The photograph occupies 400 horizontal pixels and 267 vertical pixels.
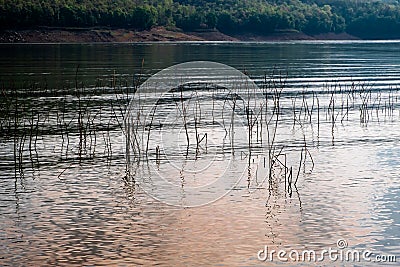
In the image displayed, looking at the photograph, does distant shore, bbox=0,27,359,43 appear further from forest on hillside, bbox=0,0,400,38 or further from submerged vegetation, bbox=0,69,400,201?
submerged vegetation, bbox=0,69,400,201

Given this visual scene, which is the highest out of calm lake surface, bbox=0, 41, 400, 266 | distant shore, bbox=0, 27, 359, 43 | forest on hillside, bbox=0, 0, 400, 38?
forest on hillside, bbox=0, 0, 400, 38

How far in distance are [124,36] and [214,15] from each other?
22.6 meters

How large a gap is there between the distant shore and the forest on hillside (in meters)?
1.70

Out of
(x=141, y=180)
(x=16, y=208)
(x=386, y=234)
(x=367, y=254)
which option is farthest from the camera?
(x=141, y=180)

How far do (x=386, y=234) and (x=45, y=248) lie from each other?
5.91 metres

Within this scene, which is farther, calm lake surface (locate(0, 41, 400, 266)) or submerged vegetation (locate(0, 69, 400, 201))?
submerged vegetation (locate(0, 69, 400, 201))

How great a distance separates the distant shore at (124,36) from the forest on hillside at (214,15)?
1.70 m

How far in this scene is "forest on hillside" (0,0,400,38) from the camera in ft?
400

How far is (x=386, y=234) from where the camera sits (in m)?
13.9

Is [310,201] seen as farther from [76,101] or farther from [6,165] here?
[76,101]

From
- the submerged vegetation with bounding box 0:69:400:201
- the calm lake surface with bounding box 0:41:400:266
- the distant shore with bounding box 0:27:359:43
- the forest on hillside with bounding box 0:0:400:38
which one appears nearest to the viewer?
the calm lake surface with bounding box 0:41:400:266

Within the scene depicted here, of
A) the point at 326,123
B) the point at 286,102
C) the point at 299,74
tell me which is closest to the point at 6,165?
the point at 326,123

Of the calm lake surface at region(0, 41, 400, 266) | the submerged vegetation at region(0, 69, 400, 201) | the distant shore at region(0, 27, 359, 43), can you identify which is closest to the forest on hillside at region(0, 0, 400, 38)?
the distant shore at region(0, 27, 359, 43)

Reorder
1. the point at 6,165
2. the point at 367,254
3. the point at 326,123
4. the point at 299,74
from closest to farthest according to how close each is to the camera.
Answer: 1. the point at 367,254
2. the point at 6,165
3. the point at 326,123
4. the point at 299,74
